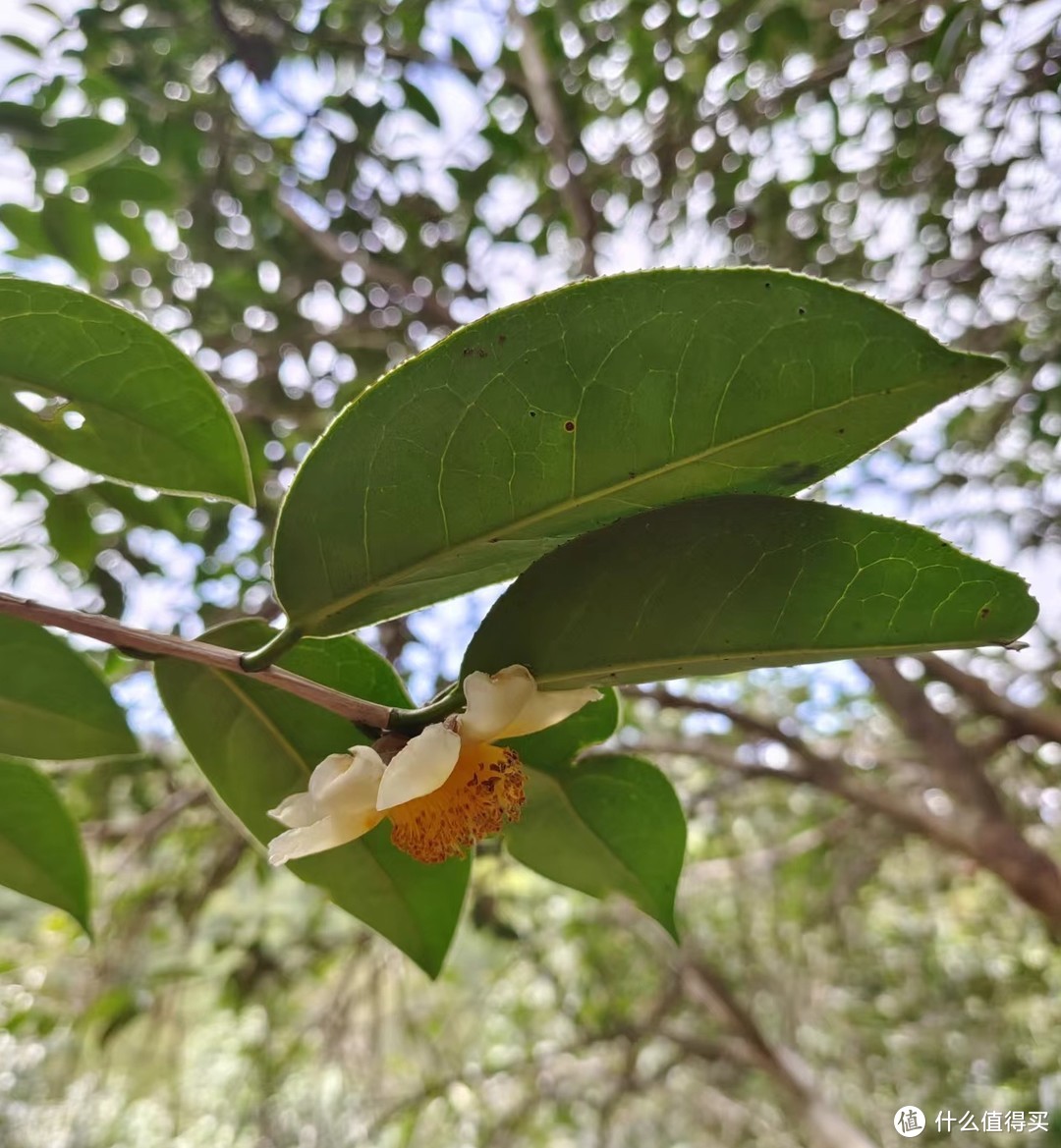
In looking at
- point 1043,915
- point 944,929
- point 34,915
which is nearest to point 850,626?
point 1043,915

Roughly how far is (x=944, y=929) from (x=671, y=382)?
10.8 ft

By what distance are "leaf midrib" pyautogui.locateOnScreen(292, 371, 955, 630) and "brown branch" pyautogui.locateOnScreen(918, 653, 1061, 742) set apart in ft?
4.86

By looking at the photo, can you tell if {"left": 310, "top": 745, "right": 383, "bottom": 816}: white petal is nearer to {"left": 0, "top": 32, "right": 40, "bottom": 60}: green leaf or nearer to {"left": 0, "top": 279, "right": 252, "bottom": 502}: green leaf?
{"left": 0, "top": 279, "right": 252, "bottom": 502}: green leaf

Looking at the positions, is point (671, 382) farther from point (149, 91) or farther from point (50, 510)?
point (149, 91)

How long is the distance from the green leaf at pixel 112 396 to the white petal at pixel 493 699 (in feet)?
0.55

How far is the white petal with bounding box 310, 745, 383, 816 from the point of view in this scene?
0.37m

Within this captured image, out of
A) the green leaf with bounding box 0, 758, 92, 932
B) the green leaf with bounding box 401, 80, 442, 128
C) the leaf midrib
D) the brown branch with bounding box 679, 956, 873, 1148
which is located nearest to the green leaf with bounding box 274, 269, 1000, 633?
the leaf midrib

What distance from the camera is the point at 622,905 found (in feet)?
6.70

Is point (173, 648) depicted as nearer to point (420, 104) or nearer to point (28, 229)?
point (28, 229)

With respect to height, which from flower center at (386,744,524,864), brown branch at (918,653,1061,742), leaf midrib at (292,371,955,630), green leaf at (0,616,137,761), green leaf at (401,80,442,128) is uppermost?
green leaf at (401,80,442,128)

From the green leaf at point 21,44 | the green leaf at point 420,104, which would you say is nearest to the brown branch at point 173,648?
the green leaf at point 21,44

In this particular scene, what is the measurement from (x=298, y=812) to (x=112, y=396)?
0.21 metres

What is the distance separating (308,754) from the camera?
18.5 inches

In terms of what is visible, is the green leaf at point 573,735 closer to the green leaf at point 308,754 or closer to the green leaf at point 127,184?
the green leaf at point 308,754
